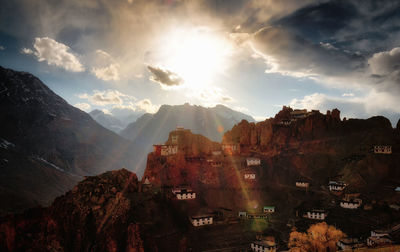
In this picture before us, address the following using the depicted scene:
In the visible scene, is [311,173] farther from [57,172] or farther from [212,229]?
[57,172]

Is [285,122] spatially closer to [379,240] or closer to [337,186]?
[337,186]

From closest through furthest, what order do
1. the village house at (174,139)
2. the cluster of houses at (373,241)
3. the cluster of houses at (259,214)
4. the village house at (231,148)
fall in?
the cluster of houses at (373,241) < the cluster of houses at (259,214) < the village house at (174,139) < the village house at (231,148)

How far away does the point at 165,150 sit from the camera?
98.4 meters

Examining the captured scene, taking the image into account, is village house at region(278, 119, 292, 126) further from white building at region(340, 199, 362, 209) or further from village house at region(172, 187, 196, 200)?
village house at region(172, 187, 196, 200)

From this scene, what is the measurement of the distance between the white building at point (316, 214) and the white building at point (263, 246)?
19.6 m

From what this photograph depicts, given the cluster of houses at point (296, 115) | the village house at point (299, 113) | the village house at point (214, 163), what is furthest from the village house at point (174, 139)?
the village house at point (299, 113)

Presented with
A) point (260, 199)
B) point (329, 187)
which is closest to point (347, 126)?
point (329, 187)

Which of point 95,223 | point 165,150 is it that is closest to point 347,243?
point 95,223

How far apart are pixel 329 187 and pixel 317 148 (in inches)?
848

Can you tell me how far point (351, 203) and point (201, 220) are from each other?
143 ft

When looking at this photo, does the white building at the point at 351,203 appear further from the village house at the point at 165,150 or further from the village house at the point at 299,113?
the village house at the point at 165,150

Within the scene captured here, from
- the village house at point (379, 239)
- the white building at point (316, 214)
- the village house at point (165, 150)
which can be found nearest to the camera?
the village house at point (379, 239)

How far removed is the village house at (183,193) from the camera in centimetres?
8339

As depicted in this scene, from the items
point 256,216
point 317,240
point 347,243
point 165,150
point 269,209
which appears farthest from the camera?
point 165,150
